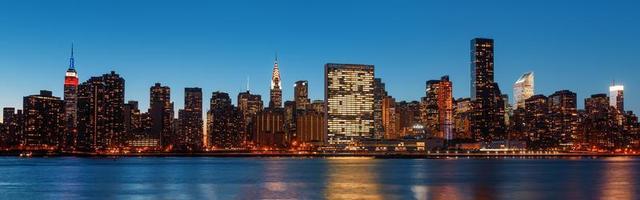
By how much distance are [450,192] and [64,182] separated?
142 ft

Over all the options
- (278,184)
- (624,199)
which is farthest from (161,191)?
(624,199)

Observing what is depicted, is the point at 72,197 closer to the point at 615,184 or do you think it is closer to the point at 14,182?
the point at 14,182

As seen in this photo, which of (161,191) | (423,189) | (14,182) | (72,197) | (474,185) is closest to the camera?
(72,197)

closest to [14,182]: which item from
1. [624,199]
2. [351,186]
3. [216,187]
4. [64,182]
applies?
[64,182]

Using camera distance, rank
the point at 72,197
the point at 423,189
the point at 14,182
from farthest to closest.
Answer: the point at 14,182, the point at 423,189, the point at 72,197

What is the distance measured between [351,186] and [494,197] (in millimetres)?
16766

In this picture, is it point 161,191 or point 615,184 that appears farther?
point 615,184

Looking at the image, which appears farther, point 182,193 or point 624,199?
point 182,193

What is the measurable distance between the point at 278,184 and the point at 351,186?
28.4ft

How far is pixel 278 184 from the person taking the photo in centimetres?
8362

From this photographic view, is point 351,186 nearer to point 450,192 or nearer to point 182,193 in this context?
point 450,192

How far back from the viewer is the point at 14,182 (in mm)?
90062

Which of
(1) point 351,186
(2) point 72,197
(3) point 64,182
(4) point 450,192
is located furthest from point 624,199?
(3) point 64,182

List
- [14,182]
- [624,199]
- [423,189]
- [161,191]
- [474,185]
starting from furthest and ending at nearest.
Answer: [14,182], [474,185], [423,189], [161,191], [624,199]
